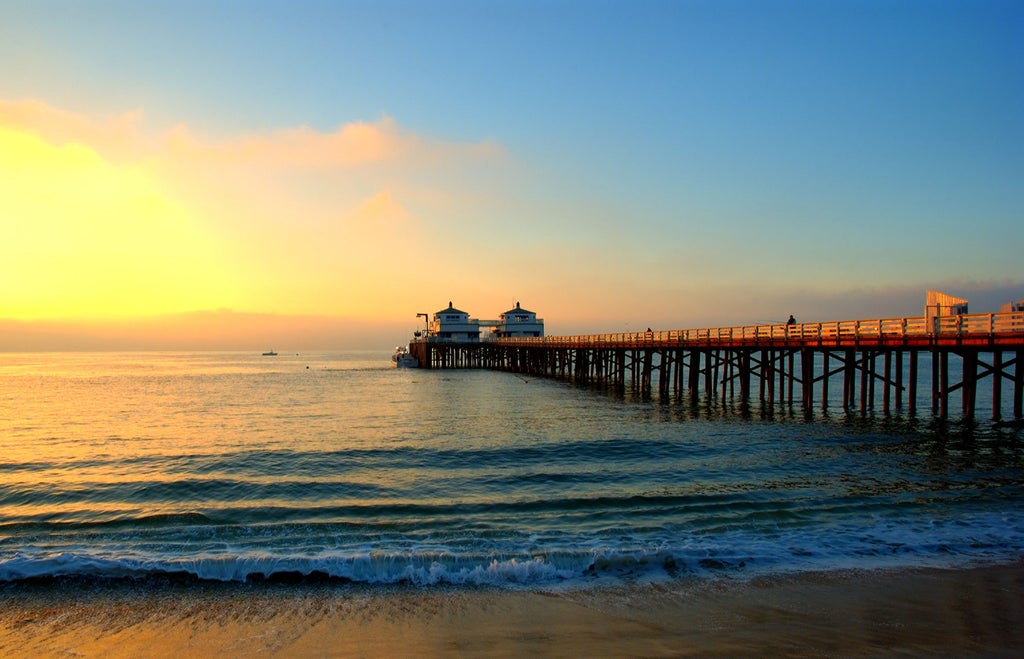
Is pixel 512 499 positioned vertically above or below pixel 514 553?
below

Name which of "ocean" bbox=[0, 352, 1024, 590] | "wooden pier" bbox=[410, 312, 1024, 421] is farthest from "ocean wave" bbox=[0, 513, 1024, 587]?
"wooden pier" bbox=[410, 312, 1024, 421]

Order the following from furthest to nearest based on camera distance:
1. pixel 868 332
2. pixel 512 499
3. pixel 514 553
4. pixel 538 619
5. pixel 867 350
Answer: pixel 867 350, pixel 868 332, pixel 512 499, pixel 514 553, pixel 538 619

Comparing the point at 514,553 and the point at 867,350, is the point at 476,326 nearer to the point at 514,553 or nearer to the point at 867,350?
the point at 867,350

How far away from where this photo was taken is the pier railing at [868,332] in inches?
736

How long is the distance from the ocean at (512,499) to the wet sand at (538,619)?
50 centimetres

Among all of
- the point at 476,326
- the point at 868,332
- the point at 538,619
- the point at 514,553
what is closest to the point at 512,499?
the point at 514,553

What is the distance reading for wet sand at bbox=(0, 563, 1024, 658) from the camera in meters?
6.60

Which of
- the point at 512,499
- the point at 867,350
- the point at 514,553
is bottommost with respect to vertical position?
the point at 512,499

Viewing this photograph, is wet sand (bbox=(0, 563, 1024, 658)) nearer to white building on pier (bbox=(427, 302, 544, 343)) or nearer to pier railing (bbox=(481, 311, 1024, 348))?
pier railing (bbox=(481, 311, 1024, 348))

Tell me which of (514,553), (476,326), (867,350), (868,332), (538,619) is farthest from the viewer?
(476,326)

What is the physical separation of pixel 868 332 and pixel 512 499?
53.3 feet

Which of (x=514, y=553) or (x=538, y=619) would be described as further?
(x=514, y=553)

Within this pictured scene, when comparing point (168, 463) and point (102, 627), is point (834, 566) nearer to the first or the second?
point (102, 627)

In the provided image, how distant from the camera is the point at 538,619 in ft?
24.0
